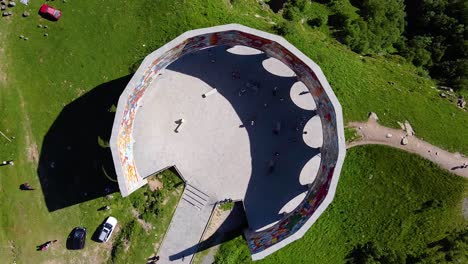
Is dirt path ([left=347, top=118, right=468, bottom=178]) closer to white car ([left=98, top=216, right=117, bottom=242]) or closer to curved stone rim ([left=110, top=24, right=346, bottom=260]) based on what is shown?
curved stone rim ([left=110, top=24, right=346, bottom=260])

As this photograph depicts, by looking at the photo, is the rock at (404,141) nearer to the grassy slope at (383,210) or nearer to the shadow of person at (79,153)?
the grassy slope at (383,210)

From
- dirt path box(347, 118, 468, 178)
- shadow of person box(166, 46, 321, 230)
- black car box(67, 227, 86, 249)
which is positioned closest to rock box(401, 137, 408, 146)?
dirt path box(347, 118, 468, 178)

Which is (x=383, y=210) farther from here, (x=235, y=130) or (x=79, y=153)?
(x=79, y=153)

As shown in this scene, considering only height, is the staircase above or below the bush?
below

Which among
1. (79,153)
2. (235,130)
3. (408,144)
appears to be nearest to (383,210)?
(408,144)

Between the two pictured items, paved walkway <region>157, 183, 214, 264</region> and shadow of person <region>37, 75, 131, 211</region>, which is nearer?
paved walkway <region>157, 183, 214, 264</region>

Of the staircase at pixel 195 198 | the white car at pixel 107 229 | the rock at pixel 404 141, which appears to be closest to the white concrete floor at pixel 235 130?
the staircase at pixel 195 198

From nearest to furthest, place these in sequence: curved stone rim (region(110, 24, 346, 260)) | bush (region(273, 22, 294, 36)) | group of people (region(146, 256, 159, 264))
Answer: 1. curved stone rim (region(110, 24, 346, 260))
2. group of people (region(146, 256, 159, 264))
3. bush (region(273, 22, 294, 36))
